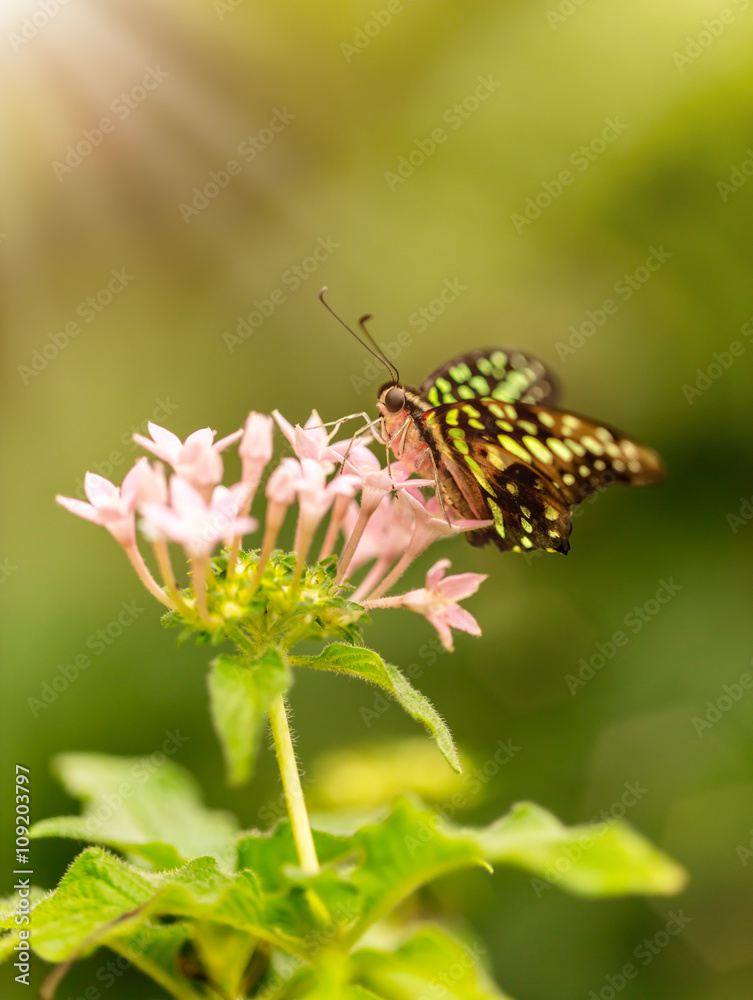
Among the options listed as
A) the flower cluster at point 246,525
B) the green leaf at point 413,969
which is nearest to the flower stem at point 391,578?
the flower cluster at point 246,525

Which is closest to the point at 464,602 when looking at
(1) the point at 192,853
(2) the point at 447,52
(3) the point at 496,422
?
(3) the point at 496,422

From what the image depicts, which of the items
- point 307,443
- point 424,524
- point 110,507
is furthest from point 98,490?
point 424,524

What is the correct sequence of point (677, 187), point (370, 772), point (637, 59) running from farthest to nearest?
point (637, 59) → point (677, 187) → point (370, 772)

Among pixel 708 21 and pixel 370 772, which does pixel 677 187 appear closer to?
pixel 708 21

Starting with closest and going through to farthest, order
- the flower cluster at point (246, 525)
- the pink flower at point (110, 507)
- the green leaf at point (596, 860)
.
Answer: the green leaf at point (596, 860) → the flower cluster at point (246, 525) → the pink flower at point (110, 507)

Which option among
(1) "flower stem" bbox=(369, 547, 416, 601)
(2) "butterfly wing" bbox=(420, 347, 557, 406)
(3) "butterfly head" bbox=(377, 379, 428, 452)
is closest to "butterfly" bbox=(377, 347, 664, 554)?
(3) "butterfly head" bbox=(377, 379, 428, 452)

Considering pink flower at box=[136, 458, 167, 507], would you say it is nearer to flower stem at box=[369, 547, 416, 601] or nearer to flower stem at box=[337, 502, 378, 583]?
flower stem at box=[337, 502, 378, 583]

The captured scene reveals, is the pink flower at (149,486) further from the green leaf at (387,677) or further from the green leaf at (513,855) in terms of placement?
Answer: the green leaf at (513,855)
